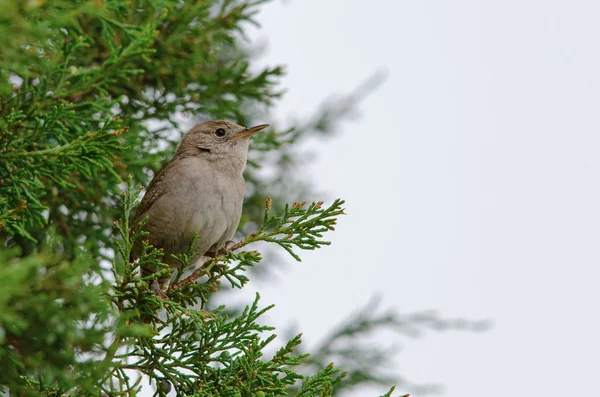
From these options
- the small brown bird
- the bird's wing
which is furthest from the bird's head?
the bird's wing

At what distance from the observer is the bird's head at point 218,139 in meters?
5.56

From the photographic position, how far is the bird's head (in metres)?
5.56

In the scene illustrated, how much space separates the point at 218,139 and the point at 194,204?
883mm

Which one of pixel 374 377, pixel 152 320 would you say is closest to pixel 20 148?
pixel 152 320

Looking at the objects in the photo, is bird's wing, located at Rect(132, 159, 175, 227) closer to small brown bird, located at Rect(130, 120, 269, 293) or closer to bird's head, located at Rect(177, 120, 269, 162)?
small brown bird, located at Rect(130, 120, 269, 293)

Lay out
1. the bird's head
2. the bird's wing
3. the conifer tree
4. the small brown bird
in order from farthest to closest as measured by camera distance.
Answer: the bird's head
the bird's wing
the small brown bird
the conifer tree

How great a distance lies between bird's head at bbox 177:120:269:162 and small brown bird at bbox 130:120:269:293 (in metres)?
0.02

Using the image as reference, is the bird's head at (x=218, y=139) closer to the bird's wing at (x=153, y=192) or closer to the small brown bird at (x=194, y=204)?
the small brown bird at (x=194, y=204)

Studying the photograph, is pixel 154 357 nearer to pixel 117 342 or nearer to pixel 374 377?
pixel 117 342

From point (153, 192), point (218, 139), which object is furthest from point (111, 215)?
point (218, 139)

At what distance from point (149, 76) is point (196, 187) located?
113 cm

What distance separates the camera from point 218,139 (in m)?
5.71

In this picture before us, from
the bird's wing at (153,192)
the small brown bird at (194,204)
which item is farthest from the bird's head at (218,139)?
the bird's wing at (153,192)

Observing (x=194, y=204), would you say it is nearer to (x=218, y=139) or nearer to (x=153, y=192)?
(x=153, y=192)
